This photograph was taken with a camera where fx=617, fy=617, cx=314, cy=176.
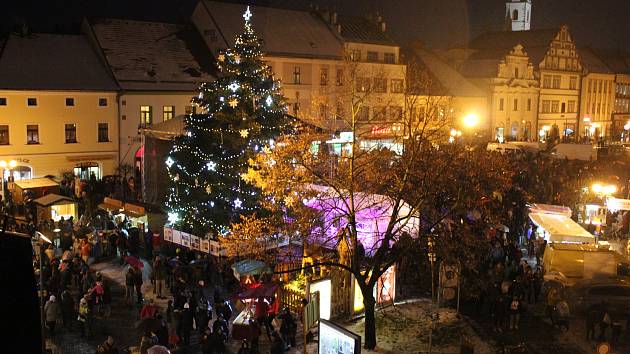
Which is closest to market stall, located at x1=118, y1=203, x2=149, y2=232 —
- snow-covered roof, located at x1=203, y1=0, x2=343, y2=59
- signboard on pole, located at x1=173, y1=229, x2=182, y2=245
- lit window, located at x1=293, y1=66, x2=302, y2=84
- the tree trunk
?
signboard on pole, located at x1=173, y1=229, x2=182, y2=245

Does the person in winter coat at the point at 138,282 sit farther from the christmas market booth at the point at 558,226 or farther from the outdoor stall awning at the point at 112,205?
the christmas market booth at the point at 558,226

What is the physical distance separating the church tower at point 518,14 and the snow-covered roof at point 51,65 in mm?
76378

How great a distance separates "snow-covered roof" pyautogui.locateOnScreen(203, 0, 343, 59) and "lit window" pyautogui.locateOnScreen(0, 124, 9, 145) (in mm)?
15816

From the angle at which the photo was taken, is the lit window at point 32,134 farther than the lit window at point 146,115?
No

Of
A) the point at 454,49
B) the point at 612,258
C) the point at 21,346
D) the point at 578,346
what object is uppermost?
the point at 454,49

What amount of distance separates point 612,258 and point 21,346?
2025cm

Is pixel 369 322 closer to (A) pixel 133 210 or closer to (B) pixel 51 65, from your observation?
(A) pixel 133 210

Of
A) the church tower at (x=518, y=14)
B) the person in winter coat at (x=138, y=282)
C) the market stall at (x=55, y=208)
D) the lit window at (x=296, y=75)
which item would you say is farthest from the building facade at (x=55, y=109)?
the church tower at (x=518, y=14)

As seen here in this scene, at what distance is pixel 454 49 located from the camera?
65375mm

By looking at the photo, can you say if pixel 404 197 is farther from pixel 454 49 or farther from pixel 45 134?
pixel 454 49

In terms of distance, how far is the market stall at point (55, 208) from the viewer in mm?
26234

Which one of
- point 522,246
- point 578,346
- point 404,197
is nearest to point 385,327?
point 404,197

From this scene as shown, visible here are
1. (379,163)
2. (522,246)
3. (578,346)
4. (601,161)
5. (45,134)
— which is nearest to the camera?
(578,346)

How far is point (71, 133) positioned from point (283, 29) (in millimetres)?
18133
